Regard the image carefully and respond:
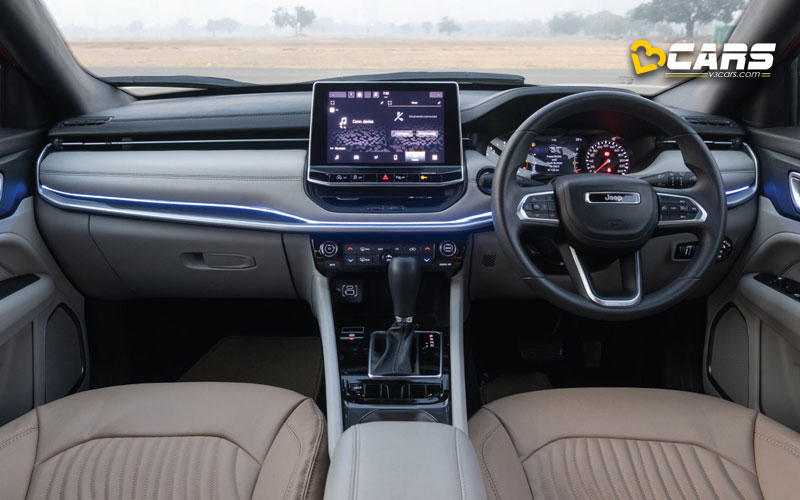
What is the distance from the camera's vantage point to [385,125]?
74.9 inches

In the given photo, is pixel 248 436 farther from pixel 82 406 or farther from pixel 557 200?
pixel 557 200

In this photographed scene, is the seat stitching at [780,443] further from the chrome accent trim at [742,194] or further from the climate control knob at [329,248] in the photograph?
the climate control knob at [329,248]

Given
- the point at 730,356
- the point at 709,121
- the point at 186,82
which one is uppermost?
the point at 186,82

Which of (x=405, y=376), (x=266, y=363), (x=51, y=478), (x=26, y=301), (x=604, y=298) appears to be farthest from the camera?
(x=266, y=363)

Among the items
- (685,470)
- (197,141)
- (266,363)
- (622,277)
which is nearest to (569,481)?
(685,470)

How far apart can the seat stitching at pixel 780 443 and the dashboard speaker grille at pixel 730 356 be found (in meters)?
0.63

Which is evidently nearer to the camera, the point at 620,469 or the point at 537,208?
the point at 620,469

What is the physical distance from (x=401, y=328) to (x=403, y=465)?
2.45 ft

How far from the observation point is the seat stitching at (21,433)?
1.46m

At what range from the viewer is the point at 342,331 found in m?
1.97

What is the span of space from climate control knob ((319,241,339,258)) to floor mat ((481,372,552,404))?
955 mm

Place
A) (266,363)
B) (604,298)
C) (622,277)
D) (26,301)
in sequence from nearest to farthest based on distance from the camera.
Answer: (604,298) < (622,277) < (26,301) < (266,363)

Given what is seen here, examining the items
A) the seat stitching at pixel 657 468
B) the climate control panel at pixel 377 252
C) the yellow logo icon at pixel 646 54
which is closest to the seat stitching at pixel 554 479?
the seat stitching at pixel 657 468

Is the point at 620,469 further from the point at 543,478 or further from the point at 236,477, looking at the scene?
the point at 236,477
